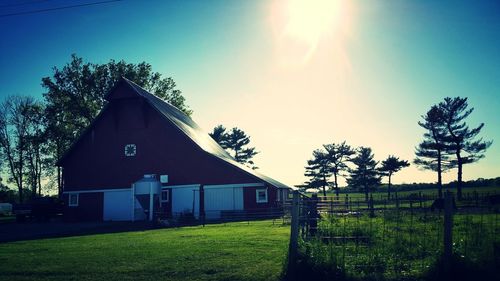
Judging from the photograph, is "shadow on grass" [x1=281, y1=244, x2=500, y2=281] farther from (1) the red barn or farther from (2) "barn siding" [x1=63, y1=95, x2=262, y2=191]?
(2) "barn siding" [x1=63, y1=95, x2=262, y2=191]

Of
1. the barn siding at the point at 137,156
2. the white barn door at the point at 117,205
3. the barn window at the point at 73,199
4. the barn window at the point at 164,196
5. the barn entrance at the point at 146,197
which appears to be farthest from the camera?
the barn window at the point at 73,199

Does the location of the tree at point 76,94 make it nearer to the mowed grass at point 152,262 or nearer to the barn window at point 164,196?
the barn window at point 164,196

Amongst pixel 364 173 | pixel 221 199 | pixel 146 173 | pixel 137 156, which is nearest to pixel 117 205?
pixel 146 173

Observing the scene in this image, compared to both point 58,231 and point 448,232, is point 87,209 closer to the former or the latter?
point 58,231

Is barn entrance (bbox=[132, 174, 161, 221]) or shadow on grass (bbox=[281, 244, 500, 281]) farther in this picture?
barn entrance (bbox=[132, 174, 161, 221])

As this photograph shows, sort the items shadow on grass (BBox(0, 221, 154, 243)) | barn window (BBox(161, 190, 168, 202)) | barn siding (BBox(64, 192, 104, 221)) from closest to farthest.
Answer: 1. shadow on grass (BBox(0, 221, 154, 243))
2. barn window (BBox(161, 190, 168, 202))
3. barn siding (BBox(64, 192, 104, 221))

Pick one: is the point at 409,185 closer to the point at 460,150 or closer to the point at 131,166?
the point at 460,150

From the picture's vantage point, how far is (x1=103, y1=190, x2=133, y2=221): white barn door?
3259 centimetres

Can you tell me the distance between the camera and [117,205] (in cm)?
3284

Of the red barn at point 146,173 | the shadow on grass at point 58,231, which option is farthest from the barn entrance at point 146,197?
the shadow on grass at point 58,231

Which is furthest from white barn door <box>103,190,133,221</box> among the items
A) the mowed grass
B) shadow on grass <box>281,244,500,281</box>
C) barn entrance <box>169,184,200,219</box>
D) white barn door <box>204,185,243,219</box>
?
shadow on grass <box>281,244,500,281</box>

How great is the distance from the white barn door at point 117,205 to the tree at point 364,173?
4518cm

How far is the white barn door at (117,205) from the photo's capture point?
32594mm

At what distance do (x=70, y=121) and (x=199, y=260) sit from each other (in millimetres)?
48205
